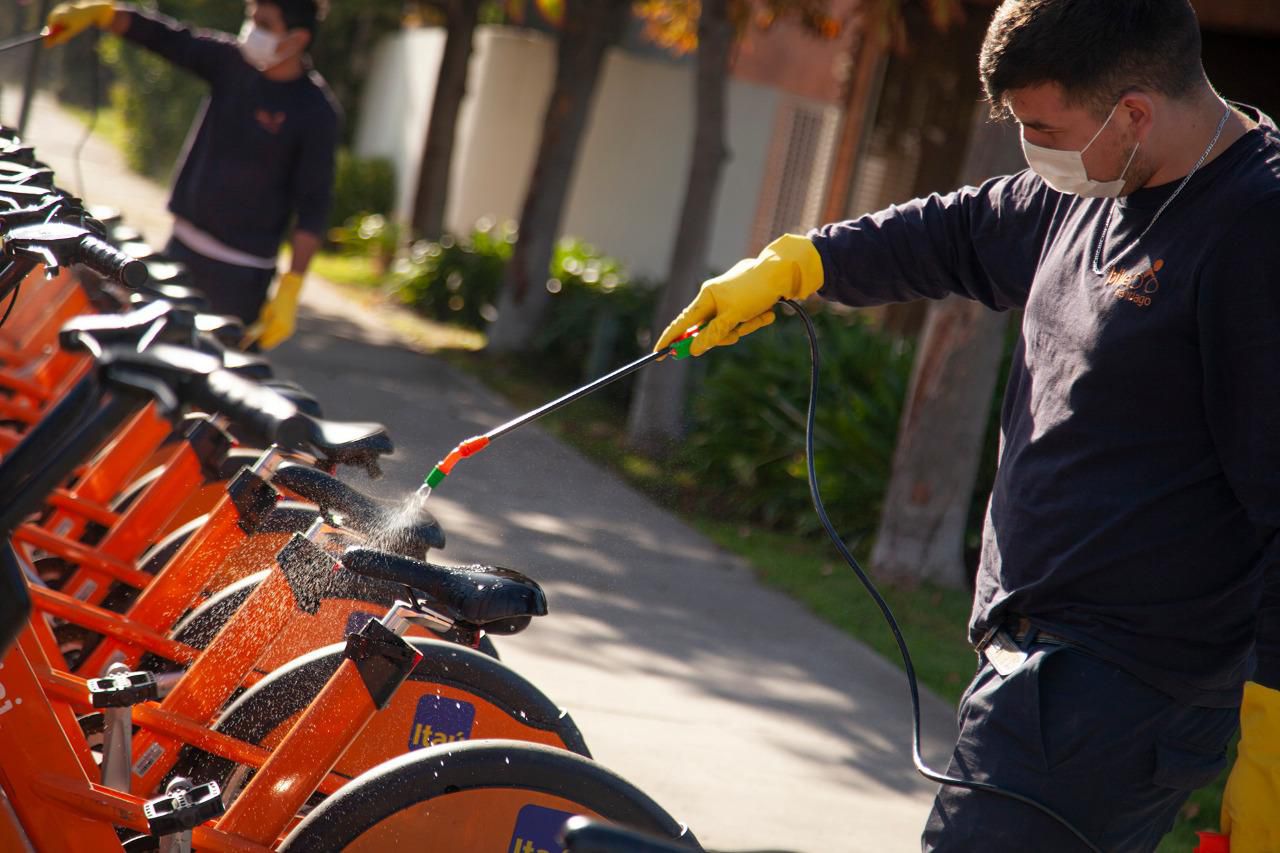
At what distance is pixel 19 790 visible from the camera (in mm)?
2326

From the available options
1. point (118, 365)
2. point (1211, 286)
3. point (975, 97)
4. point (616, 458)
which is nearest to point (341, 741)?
point (118, 365)

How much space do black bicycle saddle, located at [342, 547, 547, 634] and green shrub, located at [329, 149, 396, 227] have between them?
772 inches

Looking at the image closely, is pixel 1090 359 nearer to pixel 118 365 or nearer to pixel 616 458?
pixel 118 365

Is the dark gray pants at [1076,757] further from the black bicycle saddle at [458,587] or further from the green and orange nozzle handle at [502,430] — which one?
the green and orange nozzle handle at [502,430]

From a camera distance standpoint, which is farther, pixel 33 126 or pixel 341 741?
pixel 33 126

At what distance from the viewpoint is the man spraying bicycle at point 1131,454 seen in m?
Answer: 2.19

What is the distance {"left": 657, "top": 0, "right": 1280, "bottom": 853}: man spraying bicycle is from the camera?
219 centimetres

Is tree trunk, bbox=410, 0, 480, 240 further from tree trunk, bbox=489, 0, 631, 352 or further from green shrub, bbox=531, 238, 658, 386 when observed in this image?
tree trunk, bbox=489, 0, 631, 352

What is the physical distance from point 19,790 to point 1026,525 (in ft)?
5.54

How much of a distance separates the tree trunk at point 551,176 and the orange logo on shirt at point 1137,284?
10560mm

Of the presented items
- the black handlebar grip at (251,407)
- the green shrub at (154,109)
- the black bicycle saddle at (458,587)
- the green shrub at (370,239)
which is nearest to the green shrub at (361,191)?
the green shrub at (370,239)

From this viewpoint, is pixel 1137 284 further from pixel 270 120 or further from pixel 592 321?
pixel 592 321

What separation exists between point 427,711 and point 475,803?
375mm

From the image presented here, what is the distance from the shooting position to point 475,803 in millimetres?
2383
